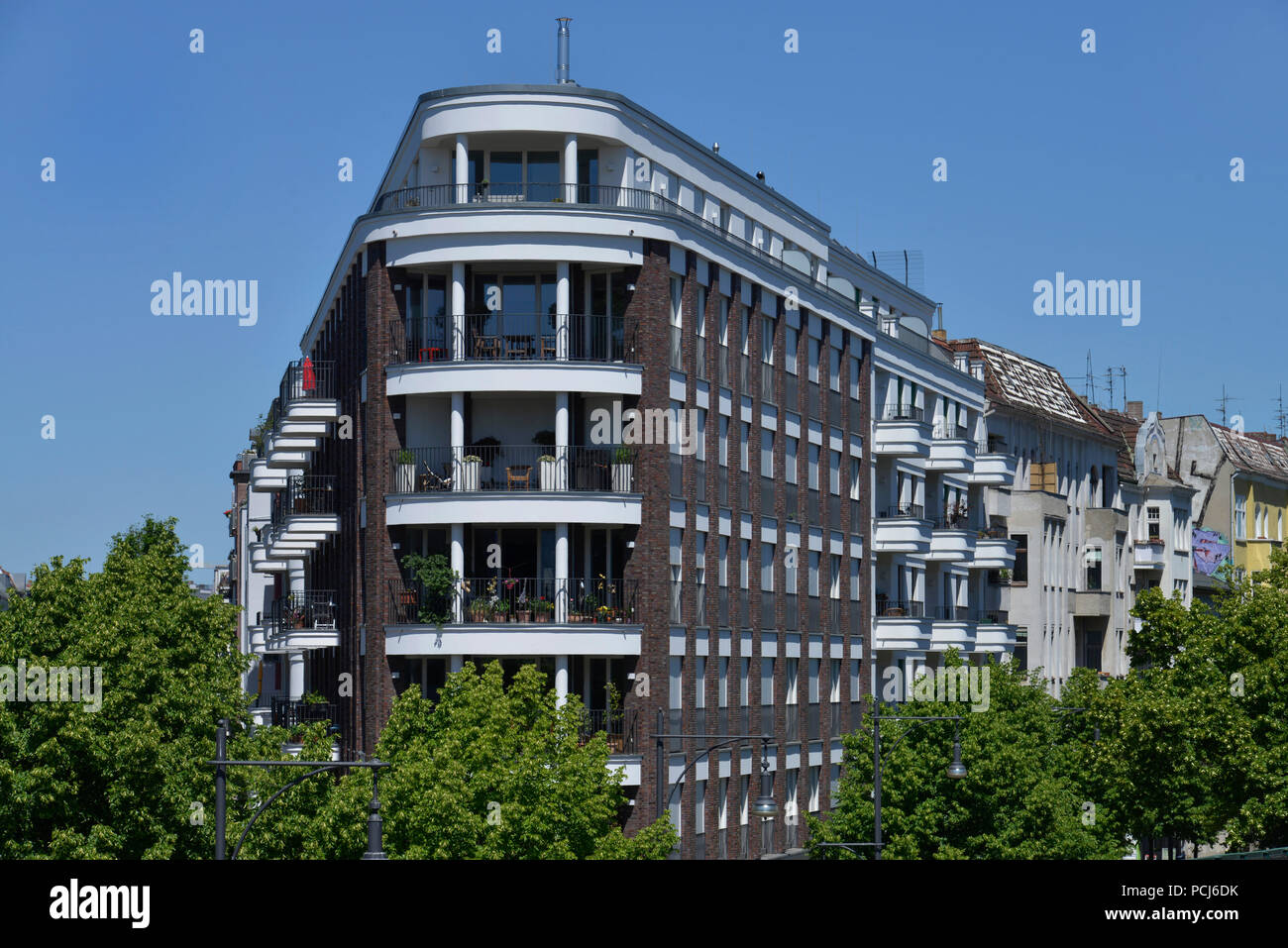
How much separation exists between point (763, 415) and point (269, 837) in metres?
22.1

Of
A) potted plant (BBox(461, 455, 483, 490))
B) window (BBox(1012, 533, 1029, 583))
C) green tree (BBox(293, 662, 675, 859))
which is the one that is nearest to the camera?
green tree (BBox(293, 662, 675, 859))

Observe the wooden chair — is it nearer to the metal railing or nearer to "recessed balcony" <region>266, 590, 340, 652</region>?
"recessed balcony" <region>266, 590, 340, 652</region>

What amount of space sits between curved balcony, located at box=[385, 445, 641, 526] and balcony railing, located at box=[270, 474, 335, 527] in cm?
860

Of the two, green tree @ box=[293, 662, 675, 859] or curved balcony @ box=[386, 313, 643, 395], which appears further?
curved balcony @ box=[386, 313, 643, 395]

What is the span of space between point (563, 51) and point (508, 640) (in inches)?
730

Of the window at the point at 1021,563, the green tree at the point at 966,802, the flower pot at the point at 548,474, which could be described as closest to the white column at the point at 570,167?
the flower pot at the point at 548,474

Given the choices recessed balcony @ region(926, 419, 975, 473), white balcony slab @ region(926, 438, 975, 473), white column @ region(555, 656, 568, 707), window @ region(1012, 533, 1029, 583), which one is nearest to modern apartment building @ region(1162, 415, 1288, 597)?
window @ region(1012, 533, 1029, 583)

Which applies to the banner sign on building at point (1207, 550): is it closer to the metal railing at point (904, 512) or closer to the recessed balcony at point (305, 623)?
the metal railing at point (904, 512)

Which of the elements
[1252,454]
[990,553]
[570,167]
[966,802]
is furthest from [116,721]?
[1252,454]

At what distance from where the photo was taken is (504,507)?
160ft

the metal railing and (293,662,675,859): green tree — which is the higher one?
the metal railing

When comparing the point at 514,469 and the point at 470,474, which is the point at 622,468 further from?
the point at 470,474

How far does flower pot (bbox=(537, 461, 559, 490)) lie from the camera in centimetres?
4941
